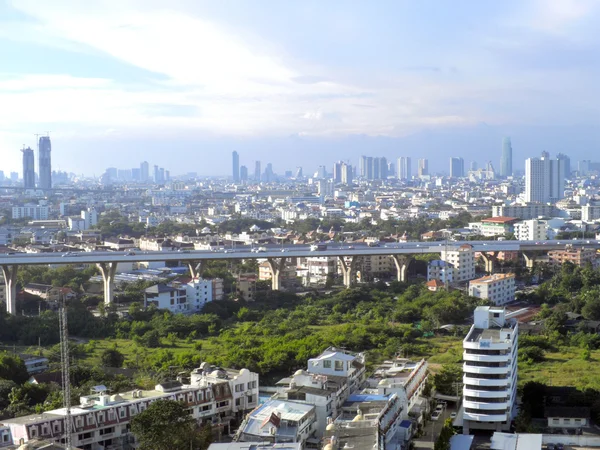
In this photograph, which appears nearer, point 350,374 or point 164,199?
point 350,374

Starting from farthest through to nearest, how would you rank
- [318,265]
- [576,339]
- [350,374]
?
[318,265] < [576,339] < [350,374]

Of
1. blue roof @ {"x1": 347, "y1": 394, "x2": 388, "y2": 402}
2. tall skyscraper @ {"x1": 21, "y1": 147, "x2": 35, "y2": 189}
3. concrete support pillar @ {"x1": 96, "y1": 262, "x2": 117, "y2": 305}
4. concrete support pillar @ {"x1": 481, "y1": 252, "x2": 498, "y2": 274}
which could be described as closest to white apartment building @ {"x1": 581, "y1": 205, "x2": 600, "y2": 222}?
concrete support pillar @ {"x1": 481, "y1": 252, "x2": 498, "y2": 274}

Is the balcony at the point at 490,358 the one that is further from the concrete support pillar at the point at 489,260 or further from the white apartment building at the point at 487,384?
the concrete support pillar at the point at 489,260

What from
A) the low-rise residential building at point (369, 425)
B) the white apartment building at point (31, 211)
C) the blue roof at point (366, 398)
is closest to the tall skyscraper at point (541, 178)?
the white apartment building at point (31, 211)

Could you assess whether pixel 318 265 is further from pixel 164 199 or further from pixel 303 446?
pixel 164 199

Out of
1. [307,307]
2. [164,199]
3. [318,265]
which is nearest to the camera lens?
[307,307]

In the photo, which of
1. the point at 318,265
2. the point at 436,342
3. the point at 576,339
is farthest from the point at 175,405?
the point at 318,265

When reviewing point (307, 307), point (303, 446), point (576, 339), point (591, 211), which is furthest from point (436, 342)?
point (591, 211)

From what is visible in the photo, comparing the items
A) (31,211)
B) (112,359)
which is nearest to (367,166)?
(31,211)
